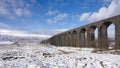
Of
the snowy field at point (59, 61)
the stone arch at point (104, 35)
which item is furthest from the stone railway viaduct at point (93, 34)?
the snowy field at point (59, 61)

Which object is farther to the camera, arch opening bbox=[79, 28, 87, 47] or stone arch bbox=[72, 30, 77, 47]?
stone arch bbox=[72, 30, 77, 47]

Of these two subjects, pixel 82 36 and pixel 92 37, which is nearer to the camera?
pixel 92 37

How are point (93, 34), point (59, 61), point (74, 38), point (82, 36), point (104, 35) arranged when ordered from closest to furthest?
point (59, 61), point (104, 35), point (93, 34), point (82, 36), point (74, 38)

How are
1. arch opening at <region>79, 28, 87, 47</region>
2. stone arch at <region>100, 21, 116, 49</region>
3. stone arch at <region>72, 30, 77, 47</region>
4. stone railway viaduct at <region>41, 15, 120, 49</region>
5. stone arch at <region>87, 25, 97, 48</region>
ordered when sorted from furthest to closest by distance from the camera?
1. stone arch at <region>72, 30, 77, 47</region>
2. arch opening at <region>79, 28, 87, 47</region>
3. stone arch at <region>87, 25, 97, 48</region>
4. stone arch at <region>100, 21, 116, 49</region>
5. stone railway viaduct at <region>41, 15, 120, 49</region>

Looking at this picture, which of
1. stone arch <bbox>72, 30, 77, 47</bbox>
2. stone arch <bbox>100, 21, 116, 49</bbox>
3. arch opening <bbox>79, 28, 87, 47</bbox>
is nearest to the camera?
stone arch <bbox>100, 21, 116, 49</bbox>

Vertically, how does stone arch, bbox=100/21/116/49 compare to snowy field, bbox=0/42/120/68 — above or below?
above

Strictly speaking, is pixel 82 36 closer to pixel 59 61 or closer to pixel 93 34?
pixel 93 34

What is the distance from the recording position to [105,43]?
1222 inches

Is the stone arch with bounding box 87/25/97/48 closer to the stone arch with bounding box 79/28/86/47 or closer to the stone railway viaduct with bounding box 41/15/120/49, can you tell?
the stone railway viaduct with bounding box 41/15/120/49

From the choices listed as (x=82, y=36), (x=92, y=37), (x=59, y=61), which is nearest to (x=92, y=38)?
(x=92, y=37)

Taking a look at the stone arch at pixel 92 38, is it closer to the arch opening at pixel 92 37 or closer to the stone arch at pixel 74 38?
the arch opening at pixel 92 37

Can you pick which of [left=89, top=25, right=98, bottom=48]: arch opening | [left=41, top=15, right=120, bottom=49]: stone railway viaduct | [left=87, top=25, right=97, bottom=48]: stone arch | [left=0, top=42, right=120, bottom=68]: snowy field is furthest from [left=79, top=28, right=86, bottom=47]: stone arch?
[left=0, top=42, right=120, bottom=68]: snowy field

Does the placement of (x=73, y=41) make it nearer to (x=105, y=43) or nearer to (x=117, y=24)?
(x=105, y=43)

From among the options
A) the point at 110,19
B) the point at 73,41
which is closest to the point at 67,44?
the point at 73,41
